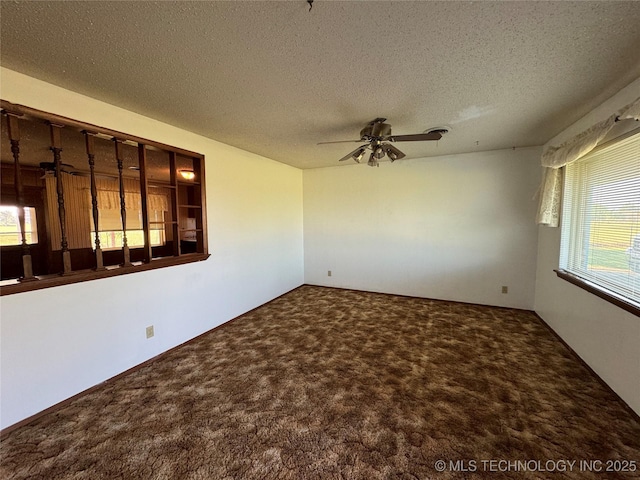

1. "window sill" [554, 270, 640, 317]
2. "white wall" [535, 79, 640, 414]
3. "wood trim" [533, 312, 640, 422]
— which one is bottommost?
"wood trim" [533, 312, 640, 422]

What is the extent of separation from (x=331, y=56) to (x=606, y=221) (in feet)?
8.92

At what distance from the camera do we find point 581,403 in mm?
1972

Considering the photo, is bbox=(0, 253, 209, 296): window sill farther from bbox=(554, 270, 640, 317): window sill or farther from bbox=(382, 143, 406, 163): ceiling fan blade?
bbox=(554, 270, 640, 317): window sill

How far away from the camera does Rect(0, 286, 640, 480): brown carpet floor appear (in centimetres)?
150

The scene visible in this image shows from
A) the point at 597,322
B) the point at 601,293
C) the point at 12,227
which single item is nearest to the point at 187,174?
the point at 12,227

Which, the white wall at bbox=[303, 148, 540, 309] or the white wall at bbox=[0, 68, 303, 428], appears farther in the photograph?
the white wall at bbox=[303, 148, 540, 309]

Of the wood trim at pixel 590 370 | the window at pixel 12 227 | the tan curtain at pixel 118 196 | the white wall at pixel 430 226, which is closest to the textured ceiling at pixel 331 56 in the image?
the white wall at pixel 430 226

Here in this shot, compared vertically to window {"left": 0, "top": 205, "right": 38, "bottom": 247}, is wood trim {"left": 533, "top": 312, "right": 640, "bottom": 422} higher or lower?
lower

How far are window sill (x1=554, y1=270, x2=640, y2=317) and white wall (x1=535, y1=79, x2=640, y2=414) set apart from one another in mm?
51

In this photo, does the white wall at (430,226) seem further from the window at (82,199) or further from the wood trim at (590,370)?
the window at (82,199)

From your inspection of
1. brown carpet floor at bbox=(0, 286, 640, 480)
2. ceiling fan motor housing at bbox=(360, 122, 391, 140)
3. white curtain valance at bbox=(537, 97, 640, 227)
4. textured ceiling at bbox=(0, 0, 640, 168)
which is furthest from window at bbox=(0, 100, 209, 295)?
white curtain valance at bbox=(537, 97, 640, 227)

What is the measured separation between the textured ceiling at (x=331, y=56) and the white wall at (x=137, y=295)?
Result: 8.5 inches

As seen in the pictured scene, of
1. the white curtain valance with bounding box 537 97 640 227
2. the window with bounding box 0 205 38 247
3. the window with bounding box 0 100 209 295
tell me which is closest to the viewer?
the window with bounding box 0 100 209 295

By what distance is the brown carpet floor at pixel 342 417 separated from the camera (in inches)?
59.0
